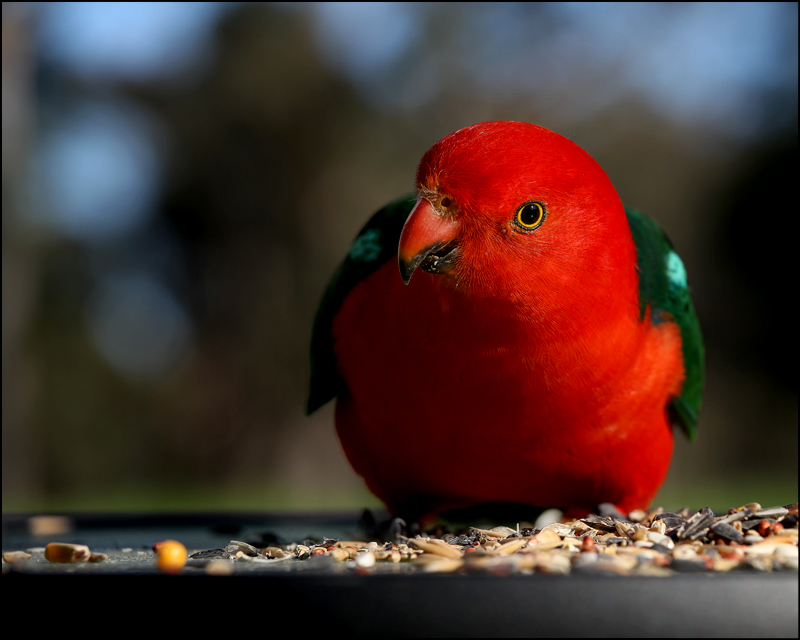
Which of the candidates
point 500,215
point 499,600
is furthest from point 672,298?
point 499,600

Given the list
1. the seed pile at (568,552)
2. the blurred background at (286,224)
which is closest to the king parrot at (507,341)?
the seed pile at (568,552)

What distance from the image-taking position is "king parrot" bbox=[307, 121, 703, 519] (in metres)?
1.99

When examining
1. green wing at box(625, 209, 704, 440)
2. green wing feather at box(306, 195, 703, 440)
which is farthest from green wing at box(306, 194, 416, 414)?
green wing at box(625, 209, 704, 440)

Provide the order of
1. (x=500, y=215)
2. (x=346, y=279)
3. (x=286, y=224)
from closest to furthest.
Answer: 1. (x=500, y=215)
2. (x=346, y=279)
3. (x=286, y=224)

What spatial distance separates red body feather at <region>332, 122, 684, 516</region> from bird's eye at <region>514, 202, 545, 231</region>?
0.06ft

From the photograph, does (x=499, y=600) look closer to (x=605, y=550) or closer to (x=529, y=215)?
(x=605, y=550)

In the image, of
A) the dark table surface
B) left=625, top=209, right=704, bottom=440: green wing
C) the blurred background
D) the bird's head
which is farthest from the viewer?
the blurred background

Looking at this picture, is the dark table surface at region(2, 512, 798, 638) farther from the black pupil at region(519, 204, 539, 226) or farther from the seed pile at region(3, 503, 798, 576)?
the black pupil at region(519, 204, 539, 226)

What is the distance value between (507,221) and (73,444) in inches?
459

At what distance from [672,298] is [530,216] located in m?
1.16

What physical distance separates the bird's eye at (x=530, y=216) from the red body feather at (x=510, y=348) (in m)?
0.02

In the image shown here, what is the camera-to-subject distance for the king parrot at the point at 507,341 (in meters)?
1.99

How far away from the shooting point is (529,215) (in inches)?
79.4

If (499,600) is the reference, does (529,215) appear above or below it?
above
